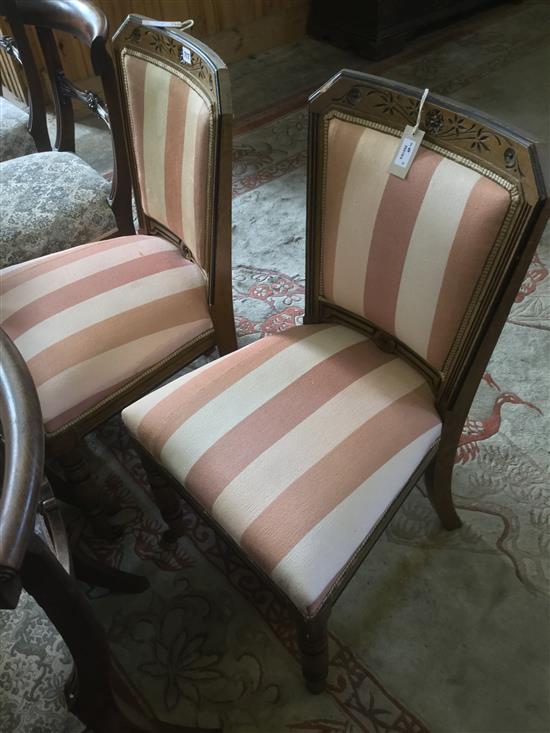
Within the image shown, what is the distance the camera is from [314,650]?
87cm

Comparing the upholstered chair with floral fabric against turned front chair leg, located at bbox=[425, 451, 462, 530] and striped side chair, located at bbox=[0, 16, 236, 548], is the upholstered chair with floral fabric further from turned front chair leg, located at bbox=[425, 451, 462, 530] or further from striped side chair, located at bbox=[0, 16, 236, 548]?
turned front chair leg, located at bbox=[425, 451, 462, 530]

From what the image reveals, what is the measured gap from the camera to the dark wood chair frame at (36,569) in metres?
0.50

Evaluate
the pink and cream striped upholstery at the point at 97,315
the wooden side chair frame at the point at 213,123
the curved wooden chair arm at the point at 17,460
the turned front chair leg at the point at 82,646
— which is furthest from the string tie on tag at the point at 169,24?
the turned front chair leg at the point at 82,646

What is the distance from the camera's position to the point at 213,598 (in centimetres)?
115

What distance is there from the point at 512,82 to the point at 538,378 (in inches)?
66.9

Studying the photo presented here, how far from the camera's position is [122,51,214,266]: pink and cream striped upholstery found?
1008mm

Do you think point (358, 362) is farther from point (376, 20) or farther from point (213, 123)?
point (376, 20)

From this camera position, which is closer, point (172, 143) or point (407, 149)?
point (407, 149)

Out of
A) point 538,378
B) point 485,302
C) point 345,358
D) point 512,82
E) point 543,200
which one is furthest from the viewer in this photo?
point 512,82

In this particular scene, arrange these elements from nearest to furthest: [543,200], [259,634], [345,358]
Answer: [543,200]
[345,358]
[259,634]

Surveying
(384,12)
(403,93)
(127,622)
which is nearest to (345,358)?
(403,93)

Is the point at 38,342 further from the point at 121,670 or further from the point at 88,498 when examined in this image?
the point at 121,670

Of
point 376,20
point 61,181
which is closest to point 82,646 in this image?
point 61,181

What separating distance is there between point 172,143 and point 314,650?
88 centimetres
